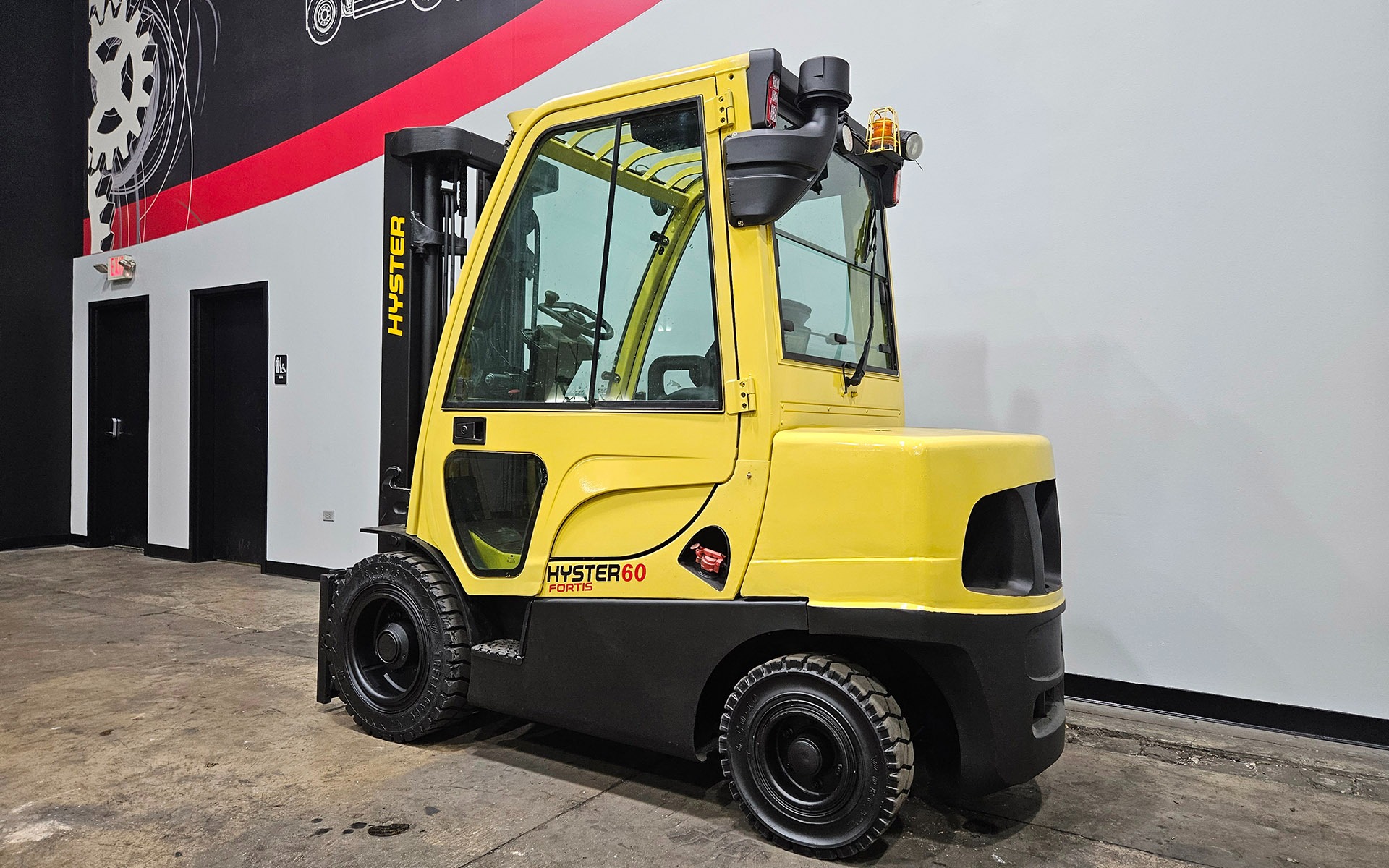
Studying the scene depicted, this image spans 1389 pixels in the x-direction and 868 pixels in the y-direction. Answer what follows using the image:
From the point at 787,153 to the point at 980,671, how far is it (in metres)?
1.56

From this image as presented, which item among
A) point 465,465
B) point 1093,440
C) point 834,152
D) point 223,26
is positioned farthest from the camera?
point 223,26

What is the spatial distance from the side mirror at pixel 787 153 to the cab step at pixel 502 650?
1.73 m

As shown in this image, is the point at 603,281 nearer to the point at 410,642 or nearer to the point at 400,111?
the point at 410,642

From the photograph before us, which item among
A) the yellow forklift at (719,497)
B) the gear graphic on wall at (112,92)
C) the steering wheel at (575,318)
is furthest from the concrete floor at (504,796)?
the gear graphic on wall at (112,92)

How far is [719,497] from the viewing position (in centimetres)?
272

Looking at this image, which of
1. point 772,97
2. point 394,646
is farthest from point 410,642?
point 772,97

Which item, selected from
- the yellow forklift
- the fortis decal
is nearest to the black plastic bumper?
the yellow forklift

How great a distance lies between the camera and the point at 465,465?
3340 millimetres

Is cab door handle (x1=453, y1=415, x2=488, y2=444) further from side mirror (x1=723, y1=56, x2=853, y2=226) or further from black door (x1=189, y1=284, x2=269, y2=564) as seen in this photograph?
black door (x1=189, y1=284, x2=269, y2=564)

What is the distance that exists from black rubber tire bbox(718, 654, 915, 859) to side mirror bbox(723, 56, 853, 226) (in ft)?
4.41

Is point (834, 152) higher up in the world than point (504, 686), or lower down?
higher up

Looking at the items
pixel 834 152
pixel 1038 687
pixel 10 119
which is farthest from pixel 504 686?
pixel 10 119

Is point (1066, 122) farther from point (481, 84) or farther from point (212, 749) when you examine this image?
point (212, 749)

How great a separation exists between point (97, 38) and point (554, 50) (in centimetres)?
619
